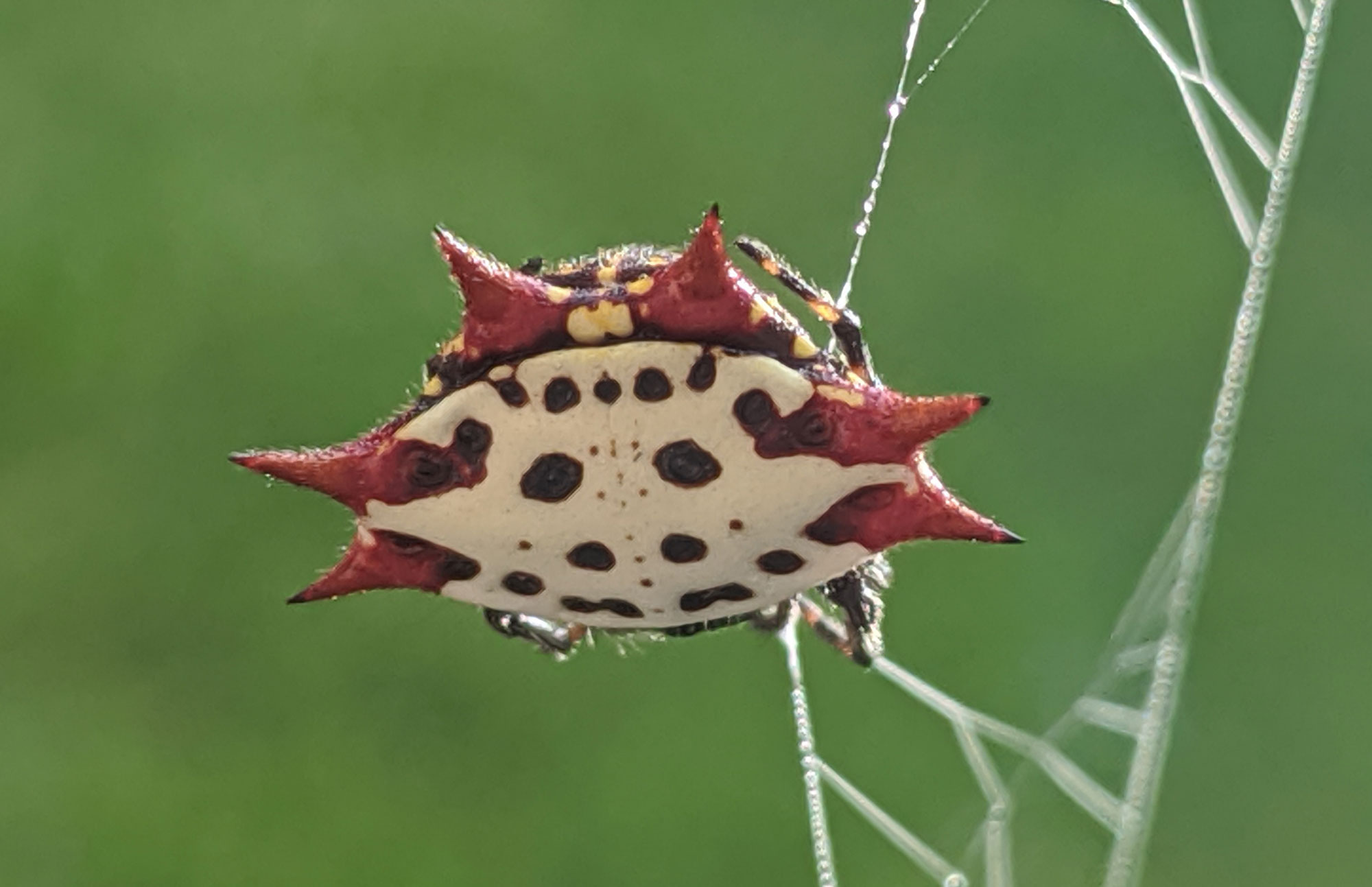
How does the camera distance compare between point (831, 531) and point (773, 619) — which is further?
point (773, 619)

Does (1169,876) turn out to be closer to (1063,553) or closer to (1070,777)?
(1063,553)

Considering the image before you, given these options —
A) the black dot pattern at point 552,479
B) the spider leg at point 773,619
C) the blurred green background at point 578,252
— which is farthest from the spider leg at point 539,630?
the blurred green background at point 578,252

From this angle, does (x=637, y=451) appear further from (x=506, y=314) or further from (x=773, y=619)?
(x=773, y=619)

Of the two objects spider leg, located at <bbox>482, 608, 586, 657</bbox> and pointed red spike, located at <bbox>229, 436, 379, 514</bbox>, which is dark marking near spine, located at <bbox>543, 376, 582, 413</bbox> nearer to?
pointed red spike, located at <bbox>229, 436, 379, 514</bbox>

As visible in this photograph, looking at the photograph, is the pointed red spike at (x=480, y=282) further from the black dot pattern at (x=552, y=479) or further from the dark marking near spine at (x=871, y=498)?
the dark marking near spine at (x=871, y=498)

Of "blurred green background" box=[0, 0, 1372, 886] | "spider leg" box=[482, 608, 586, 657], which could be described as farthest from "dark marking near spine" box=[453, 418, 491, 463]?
"blurred green background" box=[0, 0, 1372, 886]

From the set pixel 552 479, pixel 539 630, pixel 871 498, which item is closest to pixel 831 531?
pixel 871 498
